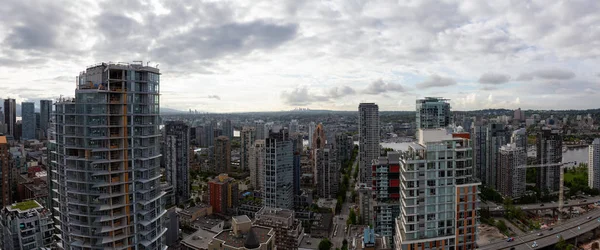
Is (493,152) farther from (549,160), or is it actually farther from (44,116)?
(44,116)

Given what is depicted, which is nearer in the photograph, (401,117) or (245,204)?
(245,204)

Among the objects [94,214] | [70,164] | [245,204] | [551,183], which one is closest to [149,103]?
[70,164]

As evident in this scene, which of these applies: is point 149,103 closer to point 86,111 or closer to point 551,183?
point 86,111

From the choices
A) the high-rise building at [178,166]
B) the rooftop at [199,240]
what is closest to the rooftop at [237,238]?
the rooftop at [199,240]

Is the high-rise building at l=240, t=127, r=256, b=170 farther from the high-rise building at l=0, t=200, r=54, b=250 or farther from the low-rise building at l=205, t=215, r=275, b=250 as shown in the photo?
the high-rise building at l=0, t=200, r=54, b=250

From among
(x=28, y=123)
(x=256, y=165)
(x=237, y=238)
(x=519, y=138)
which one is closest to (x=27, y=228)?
(x=237, y=238)

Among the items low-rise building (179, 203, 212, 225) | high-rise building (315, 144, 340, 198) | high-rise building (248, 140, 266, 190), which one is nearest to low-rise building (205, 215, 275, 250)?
low-rise building (179, 203, 212, 225)

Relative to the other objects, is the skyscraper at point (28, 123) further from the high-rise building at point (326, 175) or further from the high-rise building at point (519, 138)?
the high-rise building at point (519, 138)
